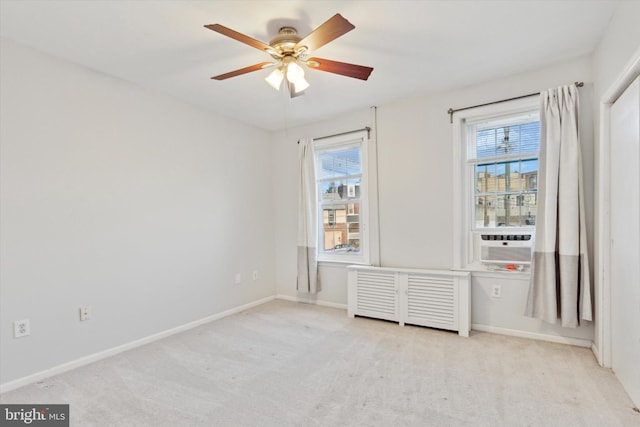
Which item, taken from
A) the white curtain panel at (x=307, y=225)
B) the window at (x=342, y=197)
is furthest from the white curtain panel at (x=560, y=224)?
the white curtain panel at (x=307, y=225)

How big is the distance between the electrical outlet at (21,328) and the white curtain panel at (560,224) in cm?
413

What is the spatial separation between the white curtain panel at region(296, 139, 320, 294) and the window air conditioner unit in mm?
2045

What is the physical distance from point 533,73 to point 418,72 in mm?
1073

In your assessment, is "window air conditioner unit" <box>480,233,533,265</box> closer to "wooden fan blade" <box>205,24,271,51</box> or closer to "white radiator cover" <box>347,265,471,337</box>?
"white radiator cover" <box>347,265,471,337</box>

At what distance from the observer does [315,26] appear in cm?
223

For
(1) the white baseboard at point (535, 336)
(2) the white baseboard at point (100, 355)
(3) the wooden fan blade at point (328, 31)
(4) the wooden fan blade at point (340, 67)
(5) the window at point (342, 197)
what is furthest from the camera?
(5) the window at point (342, 197)

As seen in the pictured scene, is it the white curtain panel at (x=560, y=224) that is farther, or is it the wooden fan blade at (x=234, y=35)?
the white curtain panel at (x=560, y=224)

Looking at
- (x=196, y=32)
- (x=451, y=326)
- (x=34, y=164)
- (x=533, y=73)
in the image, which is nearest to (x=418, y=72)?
(x=533, y=73)

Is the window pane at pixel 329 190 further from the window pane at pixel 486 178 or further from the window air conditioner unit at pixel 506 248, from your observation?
the window air conditioner unit at pixel 506 248

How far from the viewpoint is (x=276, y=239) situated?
4762 millimetres

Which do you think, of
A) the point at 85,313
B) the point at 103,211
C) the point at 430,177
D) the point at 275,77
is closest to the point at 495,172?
the point at 430,177

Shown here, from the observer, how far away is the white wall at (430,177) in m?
2.90

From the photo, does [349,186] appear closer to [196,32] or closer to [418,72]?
[418,72]

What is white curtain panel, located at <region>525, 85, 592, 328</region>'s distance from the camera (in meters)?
2.66
